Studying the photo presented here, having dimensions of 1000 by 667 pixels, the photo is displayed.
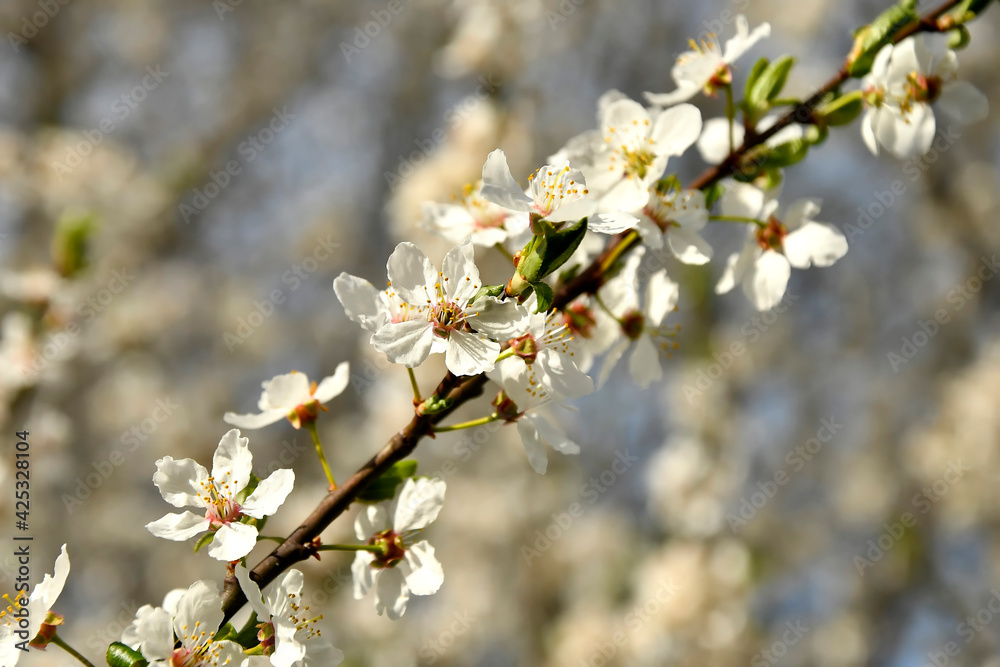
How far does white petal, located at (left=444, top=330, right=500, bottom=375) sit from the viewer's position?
0.95 metres

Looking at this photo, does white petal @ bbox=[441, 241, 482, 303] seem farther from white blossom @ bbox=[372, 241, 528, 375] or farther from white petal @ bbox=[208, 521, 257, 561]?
white petal @ bbox=[208, 521, 257, 561]

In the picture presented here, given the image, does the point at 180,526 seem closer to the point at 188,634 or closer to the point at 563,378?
the point at 188,634

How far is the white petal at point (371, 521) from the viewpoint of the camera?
1.19m

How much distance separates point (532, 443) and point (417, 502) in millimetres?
217

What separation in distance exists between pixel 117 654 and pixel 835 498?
5662mm

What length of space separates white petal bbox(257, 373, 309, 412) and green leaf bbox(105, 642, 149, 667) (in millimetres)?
408

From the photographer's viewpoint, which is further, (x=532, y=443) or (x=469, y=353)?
(x=532, y=443)

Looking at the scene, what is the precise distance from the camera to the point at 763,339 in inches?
215

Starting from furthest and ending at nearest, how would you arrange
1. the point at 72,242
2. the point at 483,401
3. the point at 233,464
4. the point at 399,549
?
the point at 483,401
the point at 72,242
the point at 399,549
the point at 233,464

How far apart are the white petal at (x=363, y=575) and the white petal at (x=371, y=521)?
38 millimetres

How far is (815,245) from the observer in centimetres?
133

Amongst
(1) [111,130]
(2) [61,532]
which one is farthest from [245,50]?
(2) [61,532]

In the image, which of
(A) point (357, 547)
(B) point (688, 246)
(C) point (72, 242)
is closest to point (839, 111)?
(B) point (688, 246)

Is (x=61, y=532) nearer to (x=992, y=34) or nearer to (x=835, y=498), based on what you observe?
(x=835, y=498)
